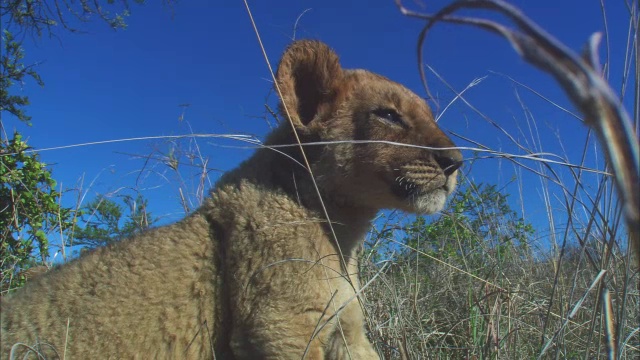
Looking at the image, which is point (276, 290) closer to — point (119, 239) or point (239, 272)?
point (239, 272)

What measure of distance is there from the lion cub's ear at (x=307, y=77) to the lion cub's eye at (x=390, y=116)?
34 centimetres

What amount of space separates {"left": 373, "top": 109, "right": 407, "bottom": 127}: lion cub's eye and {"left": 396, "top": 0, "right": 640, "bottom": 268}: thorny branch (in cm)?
322

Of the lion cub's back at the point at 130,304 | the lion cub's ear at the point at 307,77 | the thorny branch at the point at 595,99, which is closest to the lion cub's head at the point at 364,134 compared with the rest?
the lion cub's ear at the point at 307,77

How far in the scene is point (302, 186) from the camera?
3371 mm

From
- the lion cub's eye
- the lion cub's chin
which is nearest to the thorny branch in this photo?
the lion cub's chin

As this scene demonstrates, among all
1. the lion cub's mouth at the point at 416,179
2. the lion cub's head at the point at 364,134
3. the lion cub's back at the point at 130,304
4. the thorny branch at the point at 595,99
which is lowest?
the thorny branch at the point at 595,99

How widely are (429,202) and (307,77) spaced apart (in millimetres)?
1187

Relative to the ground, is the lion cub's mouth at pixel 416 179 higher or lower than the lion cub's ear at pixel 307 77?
lower

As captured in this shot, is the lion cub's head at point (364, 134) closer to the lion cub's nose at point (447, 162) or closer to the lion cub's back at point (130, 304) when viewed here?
the lion cub's nose at point (447, 162)

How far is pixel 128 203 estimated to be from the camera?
6.25m

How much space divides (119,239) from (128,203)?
2782mm

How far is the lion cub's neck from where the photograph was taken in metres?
3.35

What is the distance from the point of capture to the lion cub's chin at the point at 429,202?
133 inches

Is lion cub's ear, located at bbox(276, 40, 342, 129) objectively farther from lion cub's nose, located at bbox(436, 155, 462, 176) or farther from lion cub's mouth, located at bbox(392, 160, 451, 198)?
lion cub's nose, located at bbox(436, 155, 462, 176)
